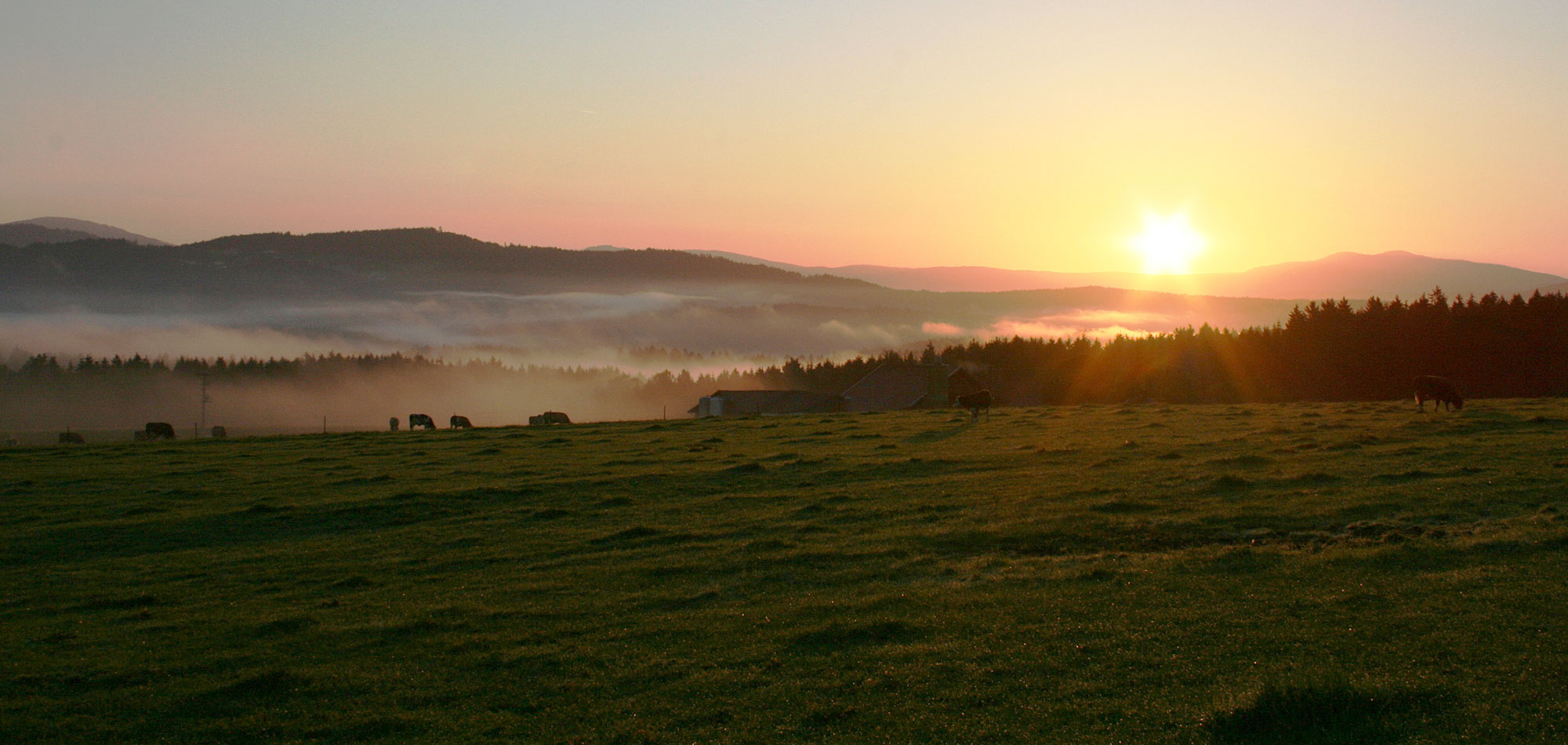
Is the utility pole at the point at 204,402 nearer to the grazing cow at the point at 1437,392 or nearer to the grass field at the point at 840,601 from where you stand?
the grass field at the point at 840,601

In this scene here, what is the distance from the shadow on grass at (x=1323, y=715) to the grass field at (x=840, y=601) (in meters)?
0.04

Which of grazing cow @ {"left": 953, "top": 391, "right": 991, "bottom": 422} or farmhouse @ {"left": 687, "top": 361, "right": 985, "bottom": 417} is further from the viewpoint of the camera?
farmhouse @ {"left": 687, "top": 361, "right": 985, "bottom": 417}

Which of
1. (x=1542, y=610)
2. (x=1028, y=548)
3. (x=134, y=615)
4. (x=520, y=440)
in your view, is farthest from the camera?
(x=520, y=440)

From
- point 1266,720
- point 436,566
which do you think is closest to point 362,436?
point 436,566

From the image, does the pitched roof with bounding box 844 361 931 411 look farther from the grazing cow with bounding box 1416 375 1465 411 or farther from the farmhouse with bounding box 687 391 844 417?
the grazing cow with bounding box 1416 375 1465 411

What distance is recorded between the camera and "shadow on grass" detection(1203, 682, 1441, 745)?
9.19 m

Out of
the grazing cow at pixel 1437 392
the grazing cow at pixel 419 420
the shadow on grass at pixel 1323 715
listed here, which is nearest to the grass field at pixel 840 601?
the shadow on grass at pixel 1323 715

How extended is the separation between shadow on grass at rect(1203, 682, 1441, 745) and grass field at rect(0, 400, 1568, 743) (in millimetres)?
37

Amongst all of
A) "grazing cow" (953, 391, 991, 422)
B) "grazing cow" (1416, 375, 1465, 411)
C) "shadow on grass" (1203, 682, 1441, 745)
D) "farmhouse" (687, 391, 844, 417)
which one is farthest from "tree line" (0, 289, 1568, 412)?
"shadow on grass" (1203, 682, 1441, 745)

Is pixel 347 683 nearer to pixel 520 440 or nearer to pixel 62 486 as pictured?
pixel 62 486

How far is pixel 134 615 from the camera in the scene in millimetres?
17719

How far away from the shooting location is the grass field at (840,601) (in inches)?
424

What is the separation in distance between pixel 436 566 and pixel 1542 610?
59.0 ft

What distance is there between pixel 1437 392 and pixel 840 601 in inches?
1324
